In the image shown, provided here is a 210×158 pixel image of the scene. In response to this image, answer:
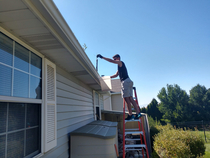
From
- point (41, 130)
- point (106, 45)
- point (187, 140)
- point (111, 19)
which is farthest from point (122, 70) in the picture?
point (106, 45)

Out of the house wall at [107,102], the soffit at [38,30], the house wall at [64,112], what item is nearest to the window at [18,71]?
the soffit at [38,30]

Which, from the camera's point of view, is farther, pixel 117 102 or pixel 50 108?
pixel 117 102

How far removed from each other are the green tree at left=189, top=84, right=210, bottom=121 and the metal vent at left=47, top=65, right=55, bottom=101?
2664cm

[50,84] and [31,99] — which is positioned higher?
[50,84]

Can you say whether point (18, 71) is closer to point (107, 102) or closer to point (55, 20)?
point (55, 20)

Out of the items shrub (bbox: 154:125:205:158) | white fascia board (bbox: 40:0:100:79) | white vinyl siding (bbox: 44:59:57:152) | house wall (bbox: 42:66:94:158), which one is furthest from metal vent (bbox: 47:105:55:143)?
shrub (bbox: 154:125:205:158)

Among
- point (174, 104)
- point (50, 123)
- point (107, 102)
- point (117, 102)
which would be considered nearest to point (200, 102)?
point (174, 104)

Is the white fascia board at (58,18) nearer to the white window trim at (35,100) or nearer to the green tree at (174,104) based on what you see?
the white window trim at (35,100)

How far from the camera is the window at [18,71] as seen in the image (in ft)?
4.88

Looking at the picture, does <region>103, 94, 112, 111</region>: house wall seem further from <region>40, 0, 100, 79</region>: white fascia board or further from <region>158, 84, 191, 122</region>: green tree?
<region>158, 84, 191, 122</region>: green tree

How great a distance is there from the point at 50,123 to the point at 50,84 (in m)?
0.69

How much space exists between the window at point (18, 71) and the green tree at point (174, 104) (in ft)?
80.1

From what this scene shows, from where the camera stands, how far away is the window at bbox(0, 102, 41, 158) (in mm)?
1435

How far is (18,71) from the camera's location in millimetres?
1697
